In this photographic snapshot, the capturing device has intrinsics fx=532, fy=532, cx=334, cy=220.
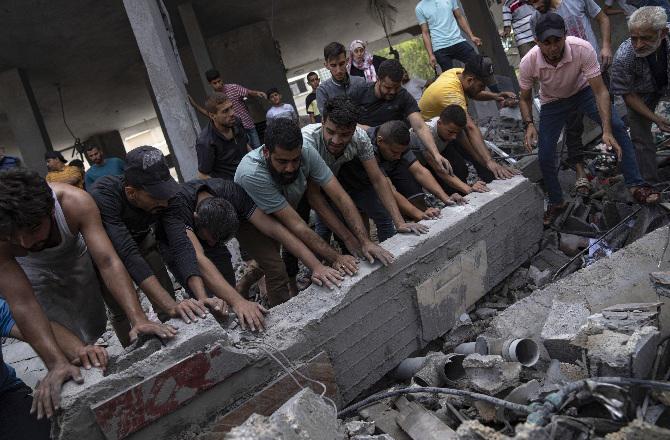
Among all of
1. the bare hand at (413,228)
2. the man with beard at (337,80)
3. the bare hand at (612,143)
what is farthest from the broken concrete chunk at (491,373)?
the man with beard at (337,80)

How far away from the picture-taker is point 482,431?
2.41 meters

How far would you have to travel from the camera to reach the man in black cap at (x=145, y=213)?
3014 mm

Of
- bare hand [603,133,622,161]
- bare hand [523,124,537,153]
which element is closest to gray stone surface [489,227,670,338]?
bare hand [603,133,622,161]

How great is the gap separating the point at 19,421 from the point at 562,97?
16.3ft

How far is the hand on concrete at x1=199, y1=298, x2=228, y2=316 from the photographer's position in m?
2.96

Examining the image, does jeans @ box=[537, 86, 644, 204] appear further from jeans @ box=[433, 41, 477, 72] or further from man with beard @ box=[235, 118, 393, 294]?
man with beard @ box=[235, 118, 393, 294]

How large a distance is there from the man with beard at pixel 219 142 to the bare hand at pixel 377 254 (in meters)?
1.92

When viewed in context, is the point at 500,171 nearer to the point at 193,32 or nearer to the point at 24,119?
the point at 193,32

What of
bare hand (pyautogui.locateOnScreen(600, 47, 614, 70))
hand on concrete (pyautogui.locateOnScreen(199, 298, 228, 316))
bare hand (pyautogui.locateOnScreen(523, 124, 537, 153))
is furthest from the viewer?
bare hand (pyautogui.locateOnScreen(600, 47, 614, 70))

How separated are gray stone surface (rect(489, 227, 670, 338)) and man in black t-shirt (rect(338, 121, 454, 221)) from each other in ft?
3.44

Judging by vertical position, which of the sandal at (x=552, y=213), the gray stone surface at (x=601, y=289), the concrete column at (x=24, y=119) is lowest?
the gray stone surface at (x=601, y=289)

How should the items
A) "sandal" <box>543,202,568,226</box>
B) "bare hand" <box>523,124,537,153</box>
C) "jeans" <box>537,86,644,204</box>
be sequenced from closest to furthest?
"jeans" <box>537,86,644,204</box>, "bare hand" <box>523,124,537,153</box>, "sandal" <box>543,202,568,226</box>

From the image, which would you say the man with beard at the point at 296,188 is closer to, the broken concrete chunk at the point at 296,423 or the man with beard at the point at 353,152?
the man with beard at the point at 353,152

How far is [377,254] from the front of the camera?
138 inches
